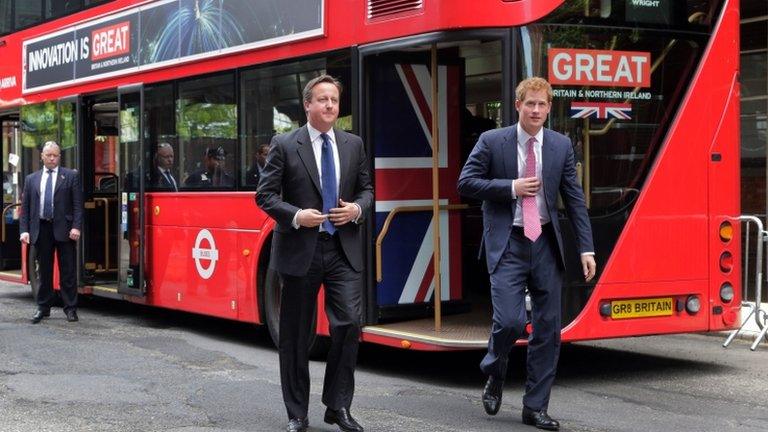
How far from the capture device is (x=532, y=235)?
698 centimetres

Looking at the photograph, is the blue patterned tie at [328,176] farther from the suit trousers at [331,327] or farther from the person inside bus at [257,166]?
the person inside bus at [257,166]

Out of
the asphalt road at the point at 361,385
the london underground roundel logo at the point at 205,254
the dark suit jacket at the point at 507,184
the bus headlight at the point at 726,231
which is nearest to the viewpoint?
the dark suit jacket at the point at 507,184

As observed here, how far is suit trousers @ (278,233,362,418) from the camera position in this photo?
6680 mm

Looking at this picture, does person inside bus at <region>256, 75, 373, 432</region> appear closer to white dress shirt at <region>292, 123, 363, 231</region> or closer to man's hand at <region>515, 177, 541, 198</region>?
white dress shirt at <region>292, 123, 363, 231</region>

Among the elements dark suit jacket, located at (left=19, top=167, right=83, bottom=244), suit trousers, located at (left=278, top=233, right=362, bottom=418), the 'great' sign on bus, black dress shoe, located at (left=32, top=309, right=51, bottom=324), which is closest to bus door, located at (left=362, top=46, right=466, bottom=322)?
the 'great' sign on bus

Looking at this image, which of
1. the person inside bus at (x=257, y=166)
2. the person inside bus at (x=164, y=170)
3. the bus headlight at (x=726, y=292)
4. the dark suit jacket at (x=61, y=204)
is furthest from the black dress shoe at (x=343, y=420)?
the dark suit jacket at (x=61, y=204)

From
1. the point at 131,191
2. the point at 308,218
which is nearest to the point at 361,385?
the point at 308,218

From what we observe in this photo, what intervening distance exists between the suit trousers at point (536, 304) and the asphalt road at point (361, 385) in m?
0.32

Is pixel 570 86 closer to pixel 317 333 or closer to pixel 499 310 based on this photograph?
pixel 499 310

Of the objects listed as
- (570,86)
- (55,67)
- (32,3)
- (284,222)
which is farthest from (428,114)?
(32,3)

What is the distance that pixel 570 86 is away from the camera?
27.5ft

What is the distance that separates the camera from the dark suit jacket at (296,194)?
21.7ft

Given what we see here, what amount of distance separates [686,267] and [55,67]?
8.27 meters

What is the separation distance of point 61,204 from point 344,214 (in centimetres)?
687
